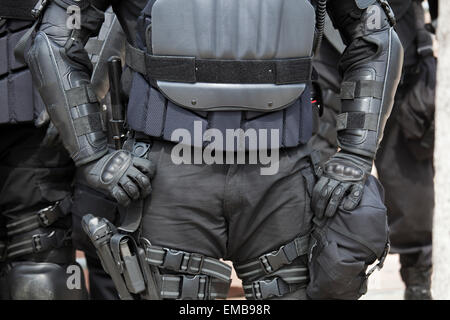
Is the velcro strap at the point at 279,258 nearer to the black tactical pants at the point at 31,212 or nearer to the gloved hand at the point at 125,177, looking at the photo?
the gloved hand at the point at 125,177

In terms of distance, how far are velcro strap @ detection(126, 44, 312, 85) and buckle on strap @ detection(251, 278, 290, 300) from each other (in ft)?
1.97

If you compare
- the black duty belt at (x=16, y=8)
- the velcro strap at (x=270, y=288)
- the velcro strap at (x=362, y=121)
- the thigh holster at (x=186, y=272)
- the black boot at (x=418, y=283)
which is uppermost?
the black duty belt at (x=16, y=8)

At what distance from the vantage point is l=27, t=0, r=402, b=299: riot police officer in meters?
2.17

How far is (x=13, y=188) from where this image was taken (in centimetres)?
315

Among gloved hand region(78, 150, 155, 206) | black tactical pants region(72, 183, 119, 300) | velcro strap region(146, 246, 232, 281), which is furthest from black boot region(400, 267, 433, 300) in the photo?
gloved hand region(78, 150, 155, 206)

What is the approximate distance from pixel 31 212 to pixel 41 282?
11.5 inches

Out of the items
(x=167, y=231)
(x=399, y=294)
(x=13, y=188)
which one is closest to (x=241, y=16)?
(x=167, y=231)

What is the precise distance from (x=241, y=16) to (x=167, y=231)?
0.65m

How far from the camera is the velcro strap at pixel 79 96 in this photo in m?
2.33

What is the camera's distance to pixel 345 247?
2277 mm

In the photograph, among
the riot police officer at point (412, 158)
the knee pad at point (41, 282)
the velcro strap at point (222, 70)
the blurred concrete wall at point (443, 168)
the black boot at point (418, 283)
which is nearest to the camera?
the velcro strap at point (222, 70)

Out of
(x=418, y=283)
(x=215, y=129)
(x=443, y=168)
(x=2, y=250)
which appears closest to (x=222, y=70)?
(x=215, y=129)

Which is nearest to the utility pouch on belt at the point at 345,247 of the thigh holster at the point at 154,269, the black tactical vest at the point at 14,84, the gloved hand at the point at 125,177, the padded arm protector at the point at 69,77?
the thigh holster at the point at 154,269

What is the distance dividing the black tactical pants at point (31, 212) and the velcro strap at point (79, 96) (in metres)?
0.81
